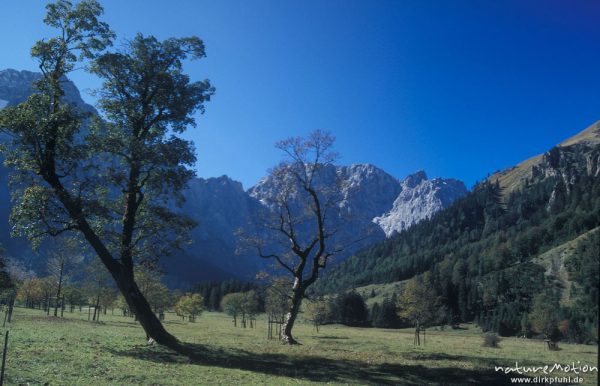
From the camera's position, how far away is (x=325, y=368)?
20.3m

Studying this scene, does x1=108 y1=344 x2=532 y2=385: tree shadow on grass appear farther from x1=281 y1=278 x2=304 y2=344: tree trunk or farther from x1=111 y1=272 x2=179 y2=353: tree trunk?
x1=281 y1=278 x2=304 y2=344: tree trunk

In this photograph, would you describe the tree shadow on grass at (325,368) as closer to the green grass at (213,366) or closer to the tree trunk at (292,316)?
the green grass at (213,366)

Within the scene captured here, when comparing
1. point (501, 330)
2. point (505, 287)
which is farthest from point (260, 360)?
Result: point (505, 287)

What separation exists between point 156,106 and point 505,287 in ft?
597

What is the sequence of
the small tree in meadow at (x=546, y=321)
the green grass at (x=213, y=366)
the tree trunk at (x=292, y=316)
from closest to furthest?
the green grass at (x=213, y=366) → the tree trunk at (x=292, y=316) → the small tree in meadow at (x=546, y=321)

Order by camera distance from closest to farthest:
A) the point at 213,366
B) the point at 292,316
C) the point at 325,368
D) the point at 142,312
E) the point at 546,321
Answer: the point at 213,366, the point at 325,368, the point at 142,312, the point at 292,316, the point at 546,321

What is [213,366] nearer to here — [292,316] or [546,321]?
[292,316]

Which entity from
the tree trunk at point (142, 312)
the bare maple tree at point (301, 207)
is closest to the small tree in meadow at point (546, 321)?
the bare maple tree at point (301, 207)

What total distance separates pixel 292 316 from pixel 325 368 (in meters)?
12.9

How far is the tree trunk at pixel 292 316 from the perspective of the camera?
106 ft

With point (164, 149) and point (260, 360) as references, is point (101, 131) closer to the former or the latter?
point (164, 149)

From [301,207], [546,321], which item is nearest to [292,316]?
[301,207]

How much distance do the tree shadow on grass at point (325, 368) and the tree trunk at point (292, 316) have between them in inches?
345

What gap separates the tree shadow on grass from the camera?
60.2 feet
